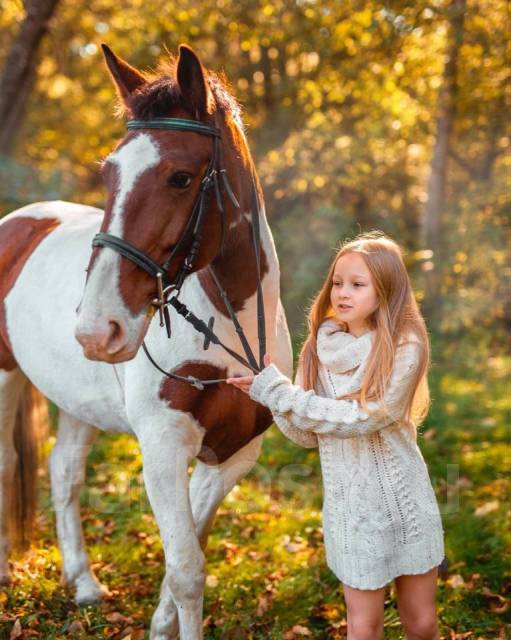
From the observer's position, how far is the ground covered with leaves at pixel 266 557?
3248 mm

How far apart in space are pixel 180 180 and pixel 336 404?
2.89 ft

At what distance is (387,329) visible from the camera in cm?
221

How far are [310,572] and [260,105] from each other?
8258 millimetres

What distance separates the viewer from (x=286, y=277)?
26.9 ft

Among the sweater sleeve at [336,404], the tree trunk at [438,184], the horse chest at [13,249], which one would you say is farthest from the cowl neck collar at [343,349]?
the tree trunk at [438,184]

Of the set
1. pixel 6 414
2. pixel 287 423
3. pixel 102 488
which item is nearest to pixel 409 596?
pixel 287 423

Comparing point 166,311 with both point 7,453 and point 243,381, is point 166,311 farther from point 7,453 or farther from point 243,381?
point 7,453

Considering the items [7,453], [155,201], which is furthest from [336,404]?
[7,453]

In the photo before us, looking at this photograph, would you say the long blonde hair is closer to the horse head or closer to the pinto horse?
the pinto horse

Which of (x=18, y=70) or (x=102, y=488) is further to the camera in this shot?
(x=18, y=70)

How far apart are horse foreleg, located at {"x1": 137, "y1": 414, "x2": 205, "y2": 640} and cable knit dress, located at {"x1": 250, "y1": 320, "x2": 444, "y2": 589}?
0.43 metres

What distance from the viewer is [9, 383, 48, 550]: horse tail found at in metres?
3.78

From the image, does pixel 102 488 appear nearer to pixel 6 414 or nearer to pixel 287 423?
pixel 6 414

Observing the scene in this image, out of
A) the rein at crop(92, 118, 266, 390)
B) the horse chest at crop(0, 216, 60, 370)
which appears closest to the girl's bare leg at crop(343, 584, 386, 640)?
the rein at crop(92, 118, 266, 390)
